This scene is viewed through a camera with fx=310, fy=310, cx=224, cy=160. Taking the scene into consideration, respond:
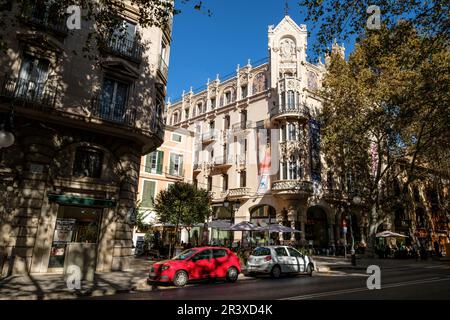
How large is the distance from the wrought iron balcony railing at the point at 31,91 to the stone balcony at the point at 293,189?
21.5 meters

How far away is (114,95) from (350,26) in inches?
424

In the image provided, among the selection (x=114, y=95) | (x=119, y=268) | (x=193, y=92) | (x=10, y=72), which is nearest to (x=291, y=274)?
(x=119, y=268)

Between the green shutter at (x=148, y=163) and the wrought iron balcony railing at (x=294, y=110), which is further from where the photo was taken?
the green shutter at (x=148, y=163)

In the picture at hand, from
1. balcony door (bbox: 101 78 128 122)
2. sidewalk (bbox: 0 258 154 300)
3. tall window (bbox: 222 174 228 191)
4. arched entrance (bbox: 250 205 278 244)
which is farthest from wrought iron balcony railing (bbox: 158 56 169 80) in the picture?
tall window (bbox: 222 174 228 191)

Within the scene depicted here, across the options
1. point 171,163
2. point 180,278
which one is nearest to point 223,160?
point 171,163

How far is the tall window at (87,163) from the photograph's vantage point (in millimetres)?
14102

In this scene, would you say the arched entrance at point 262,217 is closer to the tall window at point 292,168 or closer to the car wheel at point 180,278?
the tall window at point 292,168

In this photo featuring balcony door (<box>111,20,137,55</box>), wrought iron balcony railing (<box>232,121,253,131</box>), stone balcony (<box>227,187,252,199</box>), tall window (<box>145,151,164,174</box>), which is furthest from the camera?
wrought iron balcony railing (<box>232,121,253,131</box>)

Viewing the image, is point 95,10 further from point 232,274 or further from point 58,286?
point 232,274

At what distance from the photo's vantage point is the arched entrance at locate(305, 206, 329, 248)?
3103 centimetres

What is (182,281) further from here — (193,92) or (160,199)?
(193,92)

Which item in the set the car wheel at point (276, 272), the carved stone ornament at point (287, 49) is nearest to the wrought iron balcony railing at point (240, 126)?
the carved stone ornament at point (287, 49)

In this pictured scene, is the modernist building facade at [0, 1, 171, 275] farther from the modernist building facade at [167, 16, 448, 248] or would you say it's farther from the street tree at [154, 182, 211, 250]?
the modernist building facade at [167, 16, 448, 248]

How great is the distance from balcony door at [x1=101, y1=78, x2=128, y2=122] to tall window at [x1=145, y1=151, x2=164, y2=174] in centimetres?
1651
